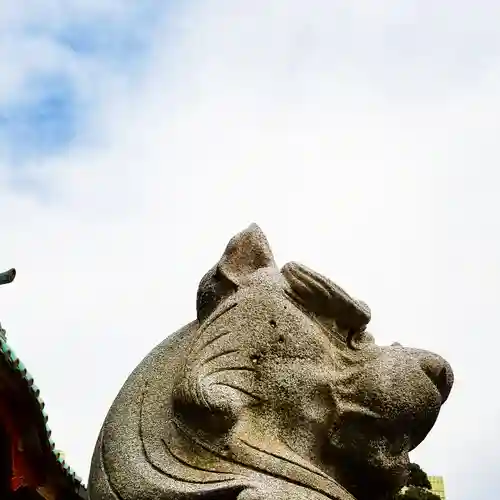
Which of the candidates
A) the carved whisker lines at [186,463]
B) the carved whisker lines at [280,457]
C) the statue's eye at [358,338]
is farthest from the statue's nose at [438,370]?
the carved whisker lines at [186,463]

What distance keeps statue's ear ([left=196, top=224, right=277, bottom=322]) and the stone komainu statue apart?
2.0 inches

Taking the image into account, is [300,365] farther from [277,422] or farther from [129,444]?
[129,444]

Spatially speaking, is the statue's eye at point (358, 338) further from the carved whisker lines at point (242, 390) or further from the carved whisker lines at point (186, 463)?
the carved whisker lines at point (186, 463)

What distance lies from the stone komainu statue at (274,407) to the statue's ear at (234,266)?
0.05 m

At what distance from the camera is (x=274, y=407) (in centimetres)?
251

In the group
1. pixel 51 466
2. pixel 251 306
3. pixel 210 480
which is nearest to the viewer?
pixel 210 480

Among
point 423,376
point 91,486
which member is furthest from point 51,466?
point 423,376

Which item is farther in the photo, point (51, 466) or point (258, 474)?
point (51, 466)

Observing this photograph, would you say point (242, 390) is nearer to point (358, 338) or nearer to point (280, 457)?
point (280, 457)

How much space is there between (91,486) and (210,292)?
78 cm

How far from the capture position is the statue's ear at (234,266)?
9.36 ft

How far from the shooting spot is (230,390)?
97.5 inches

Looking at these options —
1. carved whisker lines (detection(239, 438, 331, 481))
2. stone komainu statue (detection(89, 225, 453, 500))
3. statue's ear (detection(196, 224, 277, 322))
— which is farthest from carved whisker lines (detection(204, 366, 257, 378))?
statue's ear (detection(196, 224, 277, 322))

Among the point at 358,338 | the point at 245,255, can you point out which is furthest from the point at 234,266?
the point at 358,338
